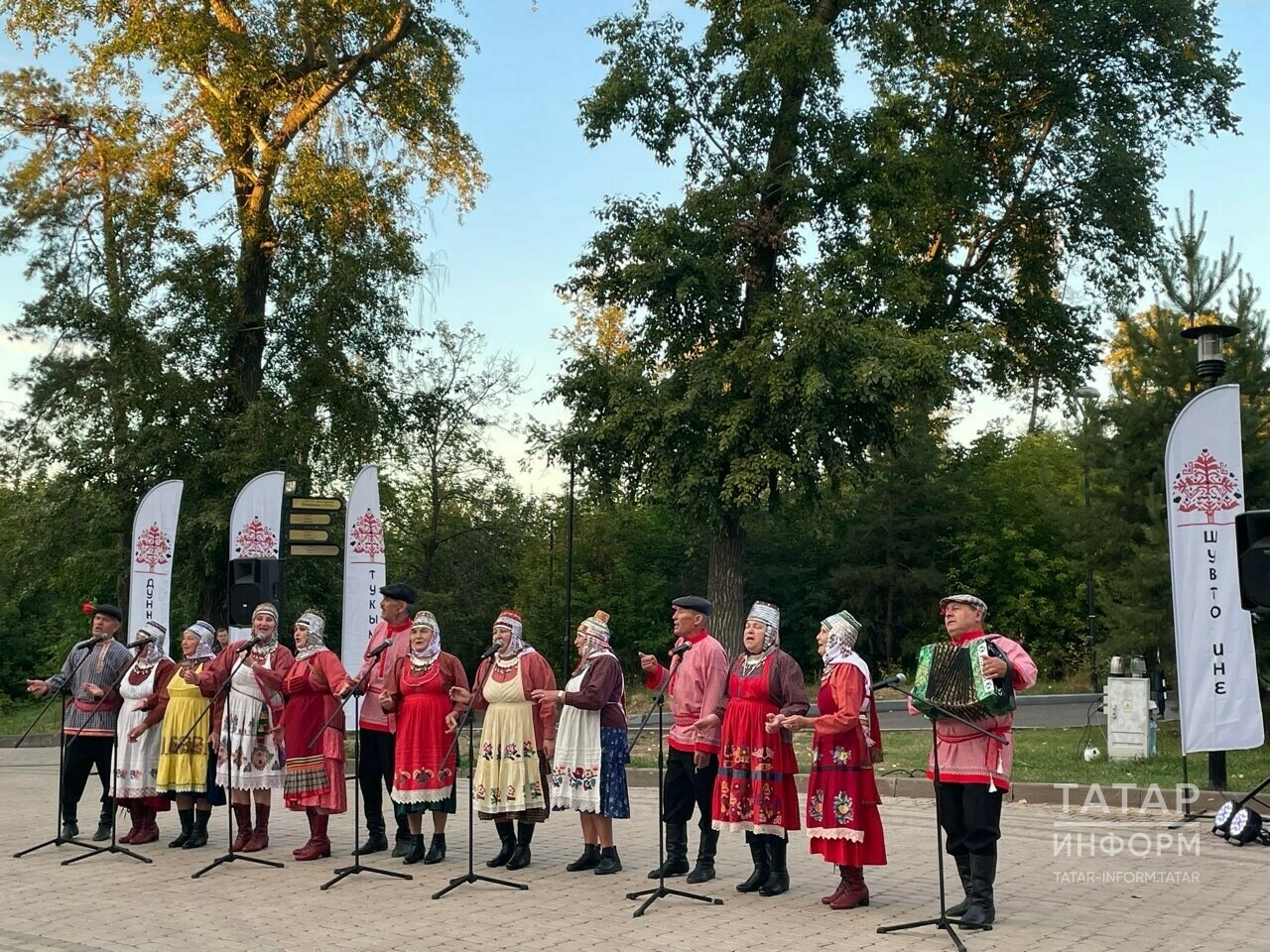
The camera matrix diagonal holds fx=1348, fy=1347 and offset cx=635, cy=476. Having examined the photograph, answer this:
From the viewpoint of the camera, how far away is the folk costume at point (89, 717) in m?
11.1

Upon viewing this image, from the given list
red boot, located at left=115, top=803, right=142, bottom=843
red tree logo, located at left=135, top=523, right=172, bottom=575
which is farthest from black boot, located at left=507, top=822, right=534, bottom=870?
red tree logo, located at left=135, top=523, right=172, bottom=575

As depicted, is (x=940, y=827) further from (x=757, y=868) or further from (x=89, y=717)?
(x=89, y=717)

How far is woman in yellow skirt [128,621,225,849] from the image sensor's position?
10727 millimetres

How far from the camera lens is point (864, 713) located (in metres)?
8.17

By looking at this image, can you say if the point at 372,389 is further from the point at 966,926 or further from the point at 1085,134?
the point at 966,926

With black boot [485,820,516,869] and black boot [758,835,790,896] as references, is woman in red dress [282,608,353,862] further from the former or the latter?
black boot [758,835,790,896]

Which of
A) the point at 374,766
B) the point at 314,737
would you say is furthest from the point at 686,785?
the point at 314,737

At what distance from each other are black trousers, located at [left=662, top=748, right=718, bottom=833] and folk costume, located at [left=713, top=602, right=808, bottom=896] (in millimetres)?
447

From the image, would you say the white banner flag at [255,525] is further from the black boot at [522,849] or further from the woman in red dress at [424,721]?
the black boot at [522,849]

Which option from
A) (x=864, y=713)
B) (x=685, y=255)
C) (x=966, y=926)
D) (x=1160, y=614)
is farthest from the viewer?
(x=685, y=255)

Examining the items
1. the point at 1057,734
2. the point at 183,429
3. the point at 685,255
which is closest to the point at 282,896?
the point at 1057,734

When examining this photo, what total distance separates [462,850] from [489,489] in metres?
28.0

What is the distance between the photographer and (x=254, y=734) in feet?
34.0

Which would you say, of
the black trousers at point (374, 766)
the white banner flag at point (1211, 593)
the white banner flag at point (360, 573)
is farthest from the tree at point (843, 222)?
the black trousers at point (374, 766)
